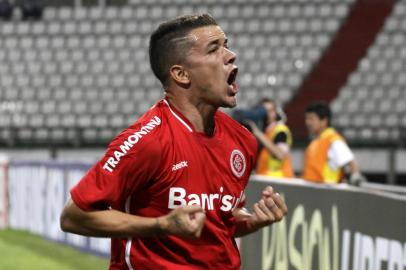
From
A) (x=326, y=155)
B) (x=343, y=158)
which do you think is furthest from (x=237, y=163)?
(x=326, y=155)

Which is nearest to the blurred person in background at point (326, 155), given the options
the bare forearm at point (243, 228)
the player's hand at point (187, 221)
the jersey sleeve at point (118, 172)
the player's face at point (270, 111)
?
the player's face at point (270, 111)

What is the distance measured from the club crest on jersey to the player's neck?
15 centimetres

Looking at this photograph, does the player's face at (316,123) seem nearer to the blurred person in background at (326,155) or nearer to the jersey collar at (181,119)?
the blurred person in background at (326,155)

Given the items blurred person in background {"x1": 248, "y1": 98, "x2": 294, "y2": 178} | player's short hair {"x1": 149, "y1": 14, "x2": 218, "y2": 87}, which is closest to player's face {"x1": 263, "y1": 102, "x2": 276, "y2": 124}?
blurred person in background {"x1": 248, "y1": 98, "x2": 294, "y2": 178}

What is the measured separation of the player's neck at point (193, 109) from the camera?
13.2 ft

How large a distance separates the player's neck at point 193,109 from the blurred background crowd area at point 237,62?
1733cm

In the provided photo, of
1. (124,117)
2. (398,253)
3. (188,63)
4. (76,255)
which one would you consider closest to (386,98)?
(124,117)

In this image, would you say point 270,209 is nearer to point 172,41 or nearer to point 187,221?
point 187,221

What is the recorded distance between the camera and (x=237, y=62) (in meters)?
23.3

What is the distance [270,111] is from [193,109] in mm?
7749

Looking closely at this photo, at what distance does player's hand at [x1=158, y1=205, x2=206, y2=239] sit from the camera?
351 centimetres

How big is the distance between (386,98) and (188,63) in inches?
735

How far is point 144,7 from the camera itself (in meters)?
24.5

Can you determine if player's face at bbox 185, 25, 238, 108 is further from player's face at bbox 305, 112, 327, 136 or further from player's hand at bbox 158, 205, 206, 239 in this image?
player's face at bbox 305, 112, 327, 136
